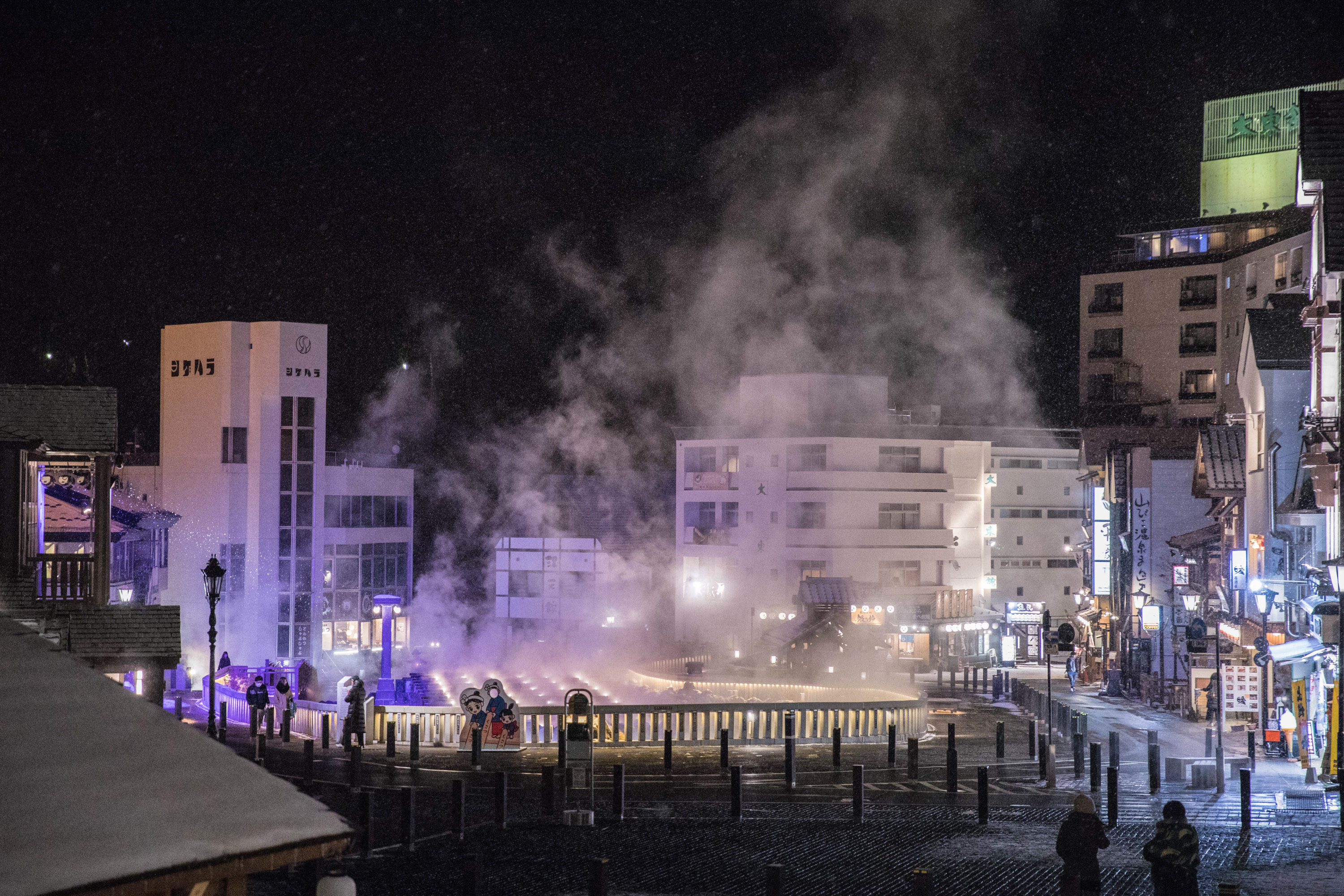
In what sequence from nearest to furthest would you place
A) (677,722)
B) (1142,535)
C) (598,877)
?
(598,877) → (677,722) → (1142,535)

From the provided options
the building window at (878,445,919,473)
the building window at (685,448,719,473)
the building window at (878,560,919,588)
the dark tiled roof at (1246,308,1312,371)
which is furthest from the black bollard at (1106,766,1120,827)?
the building window at (685,448,719,473)

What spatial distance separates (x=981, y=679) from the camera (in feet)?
169

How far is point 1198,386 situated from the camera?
62812 millimetres

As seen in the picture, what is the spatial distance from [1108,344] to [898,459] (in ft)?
38.9

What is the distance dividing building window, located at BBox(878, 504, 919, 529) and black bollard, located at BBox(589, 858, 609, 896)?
173 ft

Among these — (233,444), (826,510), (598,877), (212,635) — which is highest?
(233,444)

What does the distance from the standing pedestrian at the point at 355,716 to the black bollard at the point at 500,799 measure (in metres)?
8.18

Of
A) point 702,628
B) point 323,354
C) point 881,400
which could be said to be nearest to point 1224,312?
point 881,400

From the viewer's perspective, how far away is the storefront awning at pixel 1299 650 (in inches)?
1043

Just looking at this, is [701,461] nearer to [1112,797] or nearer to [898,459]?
[898,459]

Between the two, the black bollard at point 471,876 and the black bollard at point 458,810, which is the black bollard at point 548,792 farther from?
the black bollard at point 471,876

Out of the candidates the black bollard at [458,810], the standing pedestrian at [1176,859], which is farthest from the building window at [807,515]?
the standing pedestrian at [1176,859]

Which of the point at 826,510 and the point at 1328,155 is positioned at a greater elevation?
the point at 1328,155

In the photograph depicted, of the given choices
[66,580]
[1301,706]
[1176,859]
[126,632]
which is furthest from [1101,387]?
[1176,859]
